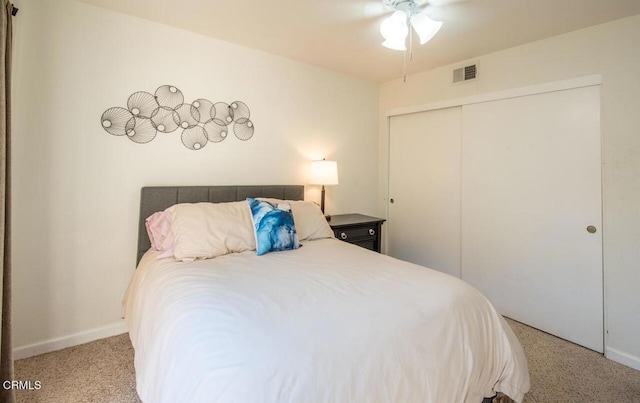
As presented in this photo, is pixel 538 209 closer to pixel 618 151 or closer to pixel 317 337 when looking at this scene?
pixel 618 151

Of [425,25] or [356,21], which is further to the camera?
[356,21]

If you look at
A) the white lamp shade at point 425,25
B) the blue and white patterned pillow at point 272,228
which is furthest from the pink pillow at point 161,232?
the white lamp shade at point 425,25

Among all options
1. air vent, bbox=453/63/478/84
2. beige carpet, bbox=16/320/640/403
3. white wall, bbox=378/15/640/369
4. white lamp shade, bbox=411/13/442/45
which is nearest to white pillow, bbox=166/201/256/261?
beige carpet, bbox=16/320/640/403

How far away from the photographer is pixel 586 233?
230cm

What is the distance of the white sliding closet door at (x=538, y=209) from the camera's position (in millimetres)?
2283

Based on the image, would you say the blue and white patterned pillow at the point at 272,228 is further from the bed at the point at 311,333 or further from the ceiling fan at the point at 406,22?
the ceiling fan at the point at 406,22

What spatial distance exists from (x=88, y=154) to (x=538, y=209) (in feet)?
11.5

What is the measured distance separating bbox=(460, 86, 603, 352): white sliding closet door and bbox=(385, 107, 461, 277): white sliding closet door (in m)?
0.15

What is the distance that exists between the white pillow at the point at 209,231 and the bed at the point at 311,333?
2 cm

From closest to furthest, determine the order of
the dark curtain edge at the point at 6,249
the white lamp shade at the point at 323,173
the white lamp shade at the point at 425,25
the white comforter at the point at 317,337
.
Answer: the white comforter at the point at 317,337 → the dark curtain edge at the point at 6,249 → the white lamp shade at the point at 425,25 → the white lamp shade at the point at 323,173

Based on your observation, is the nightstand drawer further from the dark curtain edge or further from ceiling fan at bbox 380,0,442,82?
the dark curtain edge

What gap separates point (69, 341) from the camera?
2111mm

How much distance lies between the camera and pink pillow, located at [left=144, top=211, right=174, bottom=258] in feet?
6.40

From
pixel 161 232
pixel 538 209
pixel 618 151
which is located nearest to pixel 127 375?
pixel 161 232
